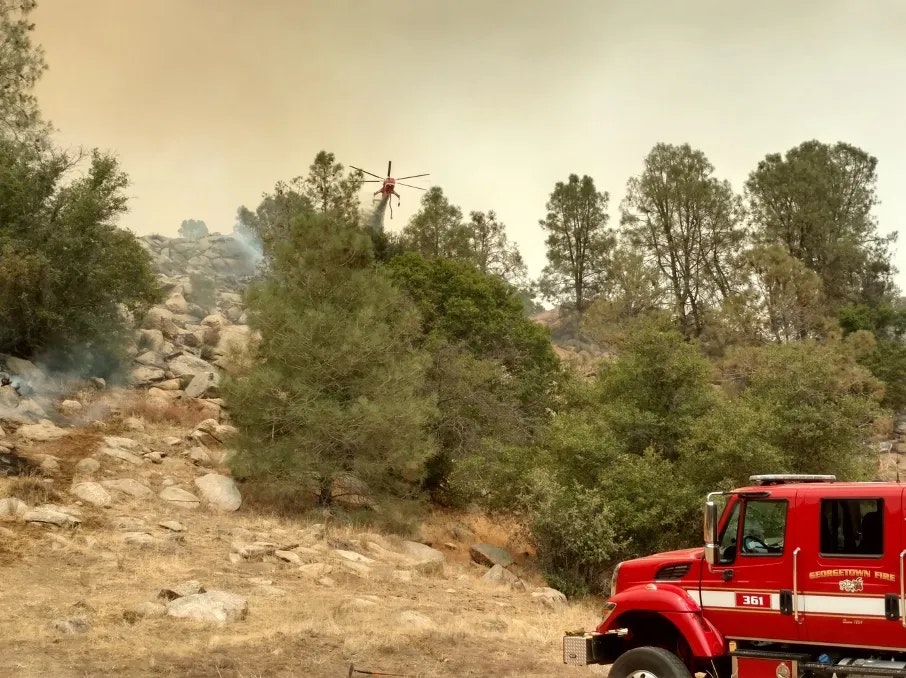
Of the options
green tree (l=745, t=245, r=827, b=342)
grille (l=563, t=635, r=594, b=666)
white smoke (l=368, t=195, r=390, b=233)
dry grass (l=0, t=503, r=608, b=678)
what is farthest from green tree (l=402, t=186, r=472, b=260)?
grille (l=563, t=635, r=594, b=666)

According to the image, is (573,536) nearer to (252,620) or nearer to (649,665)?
(252,620)

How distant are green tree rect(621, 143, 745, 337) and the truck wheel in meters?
49.8

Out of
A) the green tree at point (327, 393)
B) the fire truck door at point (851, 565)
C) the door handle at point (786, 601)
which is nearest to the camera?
the fire truck door at point (851, 565)

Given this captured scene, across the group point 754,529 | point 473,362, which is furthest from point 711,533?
point 473,362

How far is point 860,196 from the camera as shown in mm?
61938

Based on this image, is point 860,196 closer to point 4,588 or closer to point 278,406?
point 278,406

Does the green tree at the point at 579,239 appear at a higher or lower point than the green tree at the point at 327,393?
higher

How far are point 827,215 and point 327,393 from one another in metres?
44.6

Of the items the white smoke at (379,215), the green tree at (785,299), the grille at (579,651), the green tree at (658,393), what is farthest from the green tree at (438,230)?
the grille at (579,651)

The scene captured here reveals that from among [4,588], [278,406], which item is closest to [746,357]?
[278,406]

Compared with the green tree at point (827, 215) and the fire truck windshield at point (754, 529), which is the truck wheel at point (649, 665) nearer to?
the fire truck windshield at point (754, 529)

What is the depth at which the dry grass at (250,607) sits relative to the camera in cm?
1205

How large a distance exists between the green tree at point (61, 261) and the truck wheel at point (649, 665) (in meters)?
29.6

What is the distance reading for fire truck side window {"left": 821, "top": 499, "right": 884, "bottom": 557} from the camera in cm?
764
